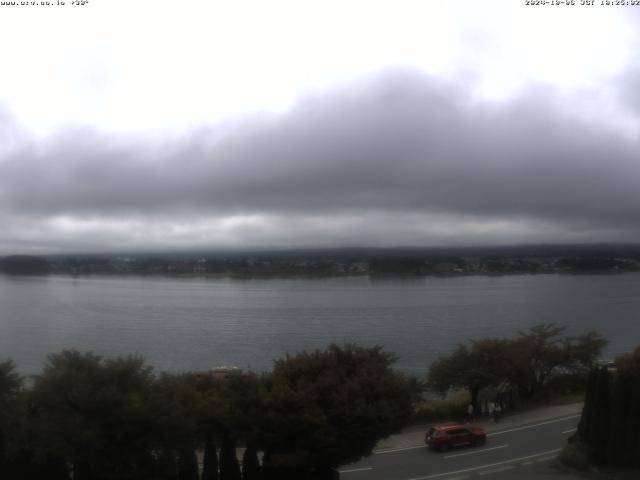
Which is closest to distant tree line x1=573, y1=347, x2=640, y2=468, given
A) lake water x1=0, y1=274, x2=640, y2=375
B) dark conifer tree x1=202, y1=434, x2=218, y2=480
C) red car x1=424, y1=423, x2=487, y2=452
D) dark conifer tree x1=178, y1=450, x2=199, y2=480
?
red car x1=424, y1=423, x2=487, y2=452

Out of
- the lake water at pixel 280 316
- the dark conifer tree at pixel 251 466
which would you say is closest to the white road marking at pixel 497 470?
the dark conifer tree at pixel 251 466

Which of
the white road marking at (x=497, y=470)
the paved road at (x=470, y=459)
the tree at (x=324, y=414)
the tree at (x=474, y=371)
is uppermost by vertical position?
the tree at (x=324, y=414)

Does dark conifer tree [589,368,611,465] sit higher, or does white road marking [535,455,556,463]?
dark conifer tree [589,368,611,465]

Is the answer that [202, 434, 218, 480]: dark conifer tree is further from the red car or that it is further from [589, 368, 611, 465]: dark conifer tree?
[589, 368, 611, 465]: dark conifer tree

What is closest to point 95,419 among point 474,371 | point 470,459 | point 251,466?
point 251,466

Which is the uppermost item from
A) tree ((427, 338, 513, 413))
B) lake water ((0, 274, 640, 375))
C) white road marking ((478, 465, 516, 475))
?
tree ((427, 338, 513, 413))

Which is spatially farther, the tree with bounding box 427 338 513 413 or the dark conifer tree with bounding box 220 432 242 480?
the tree with bounding box 427 338 513 413

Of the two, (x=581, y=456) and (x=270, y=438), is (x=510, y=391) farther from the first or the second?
(x=270, y=438)

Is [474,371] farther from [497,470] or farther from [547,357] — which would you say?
[497,470]

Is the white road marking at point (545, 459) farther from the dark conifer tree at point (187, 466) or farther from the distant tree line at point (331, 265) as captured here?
the distant tree line at point (331, 265)
